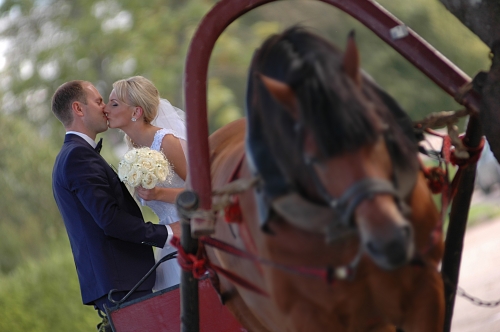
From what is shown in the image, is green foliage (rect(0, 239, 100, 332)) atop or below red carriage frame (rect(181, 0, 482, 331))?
below

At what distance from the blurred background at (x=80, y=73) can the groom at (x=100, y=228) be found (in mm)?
2682

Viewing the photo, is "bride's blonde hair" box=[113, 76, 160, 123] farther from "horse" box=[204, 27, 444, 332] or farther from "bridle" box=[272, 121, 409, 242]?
"bridle" box=[272, 121, 409, 242]

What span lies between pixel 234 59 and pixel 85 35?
3.06 m

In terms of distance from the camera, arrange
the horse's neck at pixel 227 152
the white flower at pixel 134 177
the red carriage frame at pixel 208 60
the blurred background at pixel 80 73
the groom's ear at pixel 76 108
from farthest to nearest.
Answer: the blurred background at pixel 80 73 → the groom's ear at pixel 76 108 → the white flower at pixel 134 177 → the horse's neck at pixel 227 152 → the red carriage frame at pixel 208 60

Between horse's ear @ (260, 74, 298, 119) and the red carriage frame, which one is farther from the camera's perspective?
the red carriage frame

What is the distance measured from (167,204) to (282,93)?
205 centimetres

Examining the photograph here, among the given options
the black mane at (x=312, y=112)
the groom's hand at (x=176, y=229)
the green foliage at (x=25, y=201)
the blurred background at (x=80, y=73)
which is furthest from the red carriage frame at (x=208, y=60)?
the green foliage at (x=25, y=201)

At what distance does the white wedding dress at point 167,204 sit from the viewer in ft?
11.7

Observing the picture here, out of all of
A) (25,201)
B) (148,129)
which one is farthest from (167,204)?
(25,201)

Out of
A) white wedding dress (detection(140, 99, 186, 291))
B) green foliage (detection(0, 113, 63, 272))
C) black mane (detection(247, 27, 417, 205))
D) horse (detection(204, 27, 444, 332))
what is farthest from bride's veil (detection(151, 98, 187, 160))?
green foliage (detection(0, 113, 63, 272))

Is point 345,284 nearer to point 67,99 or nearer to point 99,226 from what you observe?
point 99,226

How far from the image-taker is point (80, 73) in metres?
13.0

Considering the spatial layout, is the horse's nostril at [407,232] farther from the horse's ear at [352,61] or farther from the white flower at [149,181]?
the white flower at [149,181]

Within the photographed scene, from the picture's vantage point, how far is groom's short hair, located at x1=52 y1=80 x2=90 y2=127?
3590mm
